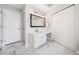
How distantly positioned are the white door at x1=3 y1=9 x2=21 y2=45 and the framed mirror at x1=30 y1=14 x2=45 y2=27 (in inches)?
10.8

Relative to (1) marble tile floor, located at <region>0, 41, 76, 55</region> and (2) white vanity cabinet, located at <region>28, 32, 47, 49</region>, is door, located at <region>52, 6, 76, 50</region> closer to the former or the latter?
(1) marble tile floor, located at <region>0, 41, 76, 55</region>

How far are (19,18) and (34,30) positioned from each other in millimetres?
411

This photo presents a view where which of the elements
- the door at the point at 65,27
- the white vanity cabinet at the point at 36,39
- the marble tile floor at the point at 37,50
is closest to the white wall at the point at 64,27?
the door at the point at 65,27

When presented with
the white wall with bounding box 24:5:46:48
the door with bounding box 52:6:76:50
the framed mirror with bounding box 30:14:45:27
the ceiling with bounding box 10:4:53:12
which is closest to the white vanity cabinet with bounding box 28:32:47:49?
the white wall with bounding box 24:5:46:48

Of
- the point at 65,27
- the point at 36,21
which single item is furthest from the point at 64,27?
the point at 36,21

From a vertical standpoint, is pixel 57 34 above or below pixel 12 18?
below

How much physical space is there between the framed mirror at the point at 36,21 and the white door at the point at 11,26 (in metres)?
0.28

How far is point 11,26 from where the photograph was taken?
4.80 ft

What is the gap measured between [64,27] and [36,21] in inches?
25.0

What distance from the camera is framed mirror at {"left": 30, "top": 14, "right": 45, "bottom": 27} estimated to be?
1.56 m

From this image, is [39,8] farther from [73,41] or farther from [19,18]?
[73,41]

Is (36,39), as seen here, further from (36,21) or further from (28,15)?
(28,15)
